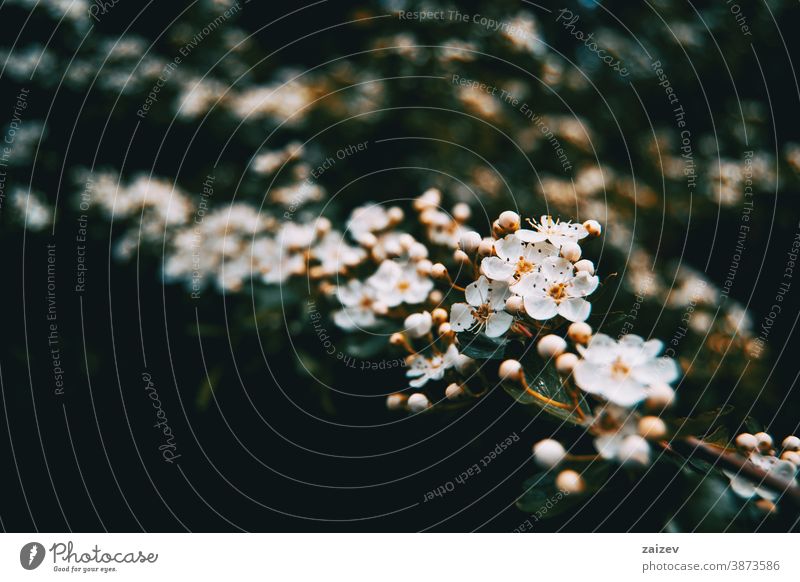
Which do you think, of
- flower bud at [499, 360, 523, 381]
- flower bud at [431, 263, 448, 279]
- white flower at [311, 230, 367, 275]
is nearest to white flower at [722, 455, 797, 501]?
flower bud at [499, 360, 523, 381]

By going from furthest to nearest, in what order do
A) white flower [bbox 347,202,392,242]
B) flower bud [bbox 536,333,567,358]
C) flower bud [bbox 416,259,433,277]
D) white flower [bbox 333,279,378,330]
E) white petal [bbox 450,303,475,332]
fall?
white flower [bbox 347,202,392,242] < white flower [bbox 333,279,378,330] < flower bud [bbox 416,259,433,277] < white petal [bbox 450,303,475,332] < flower bud [bbox 536,333,567,358]

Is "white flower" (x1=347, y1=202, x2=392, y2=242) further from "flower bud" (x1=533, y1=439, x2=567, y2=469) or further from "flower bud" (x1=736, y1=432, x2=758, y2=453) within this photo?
"flower bud" (x1=736, y1=432, x2=758, y2=453)

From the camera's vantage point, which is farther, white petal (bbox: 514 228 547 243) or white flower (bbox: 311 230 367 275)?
white flower (bbox: 311 230 367 275)

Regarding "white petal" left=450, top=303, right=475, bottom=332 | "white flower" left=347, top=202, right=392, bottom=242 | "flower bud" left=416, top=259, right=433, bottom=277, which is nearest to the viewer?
"white petal" left=450, top=303, right=475, bottom=332

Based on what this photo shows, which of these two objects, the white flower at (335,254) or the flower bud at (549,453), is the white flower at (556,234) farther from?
the white flower at (335,254)

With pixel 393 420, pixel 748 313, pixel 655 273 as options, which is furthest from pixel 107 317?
pixel 748 313

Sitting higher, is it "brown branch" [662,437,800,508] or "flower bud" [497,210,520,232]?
"flower bud" [497,210,520,232]

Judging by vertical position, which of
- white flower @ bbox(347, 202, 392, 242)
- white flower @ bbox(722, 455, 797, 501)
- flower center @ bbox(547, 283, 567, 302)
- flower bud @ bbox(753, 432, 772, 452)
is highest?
white flower @ bbox(347, 202, 392, 242)

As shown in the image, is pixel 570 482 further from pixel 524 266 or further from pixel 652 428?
pixel 524 266
